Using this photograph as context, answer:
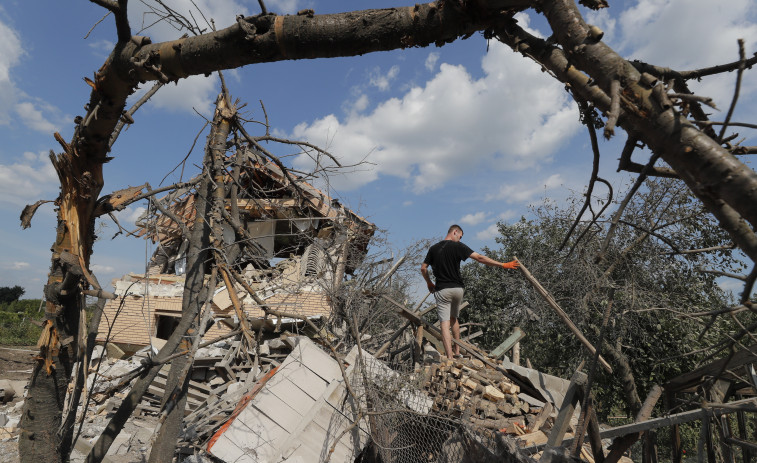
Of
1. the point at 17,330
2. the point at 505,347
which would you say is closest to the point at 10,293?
the point at 17,330

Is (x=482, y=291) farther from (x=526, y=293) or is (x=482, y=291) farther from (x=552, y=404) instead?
(x=552, y=404)

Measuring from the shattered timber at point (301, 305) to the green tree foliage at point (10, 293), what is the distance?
33426mm

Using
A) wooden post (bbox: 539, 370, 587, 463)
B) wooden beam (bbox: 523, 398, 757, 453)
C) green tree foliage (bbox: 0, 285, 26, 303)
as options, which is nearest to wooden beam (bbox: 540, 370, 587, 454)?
wooden post (bbox: 539, 370, 587, 463)

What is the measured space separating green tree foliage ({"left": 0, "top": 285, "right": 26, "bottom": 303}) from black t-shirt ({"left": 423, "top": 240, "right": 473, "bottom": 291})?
38934 millimetres

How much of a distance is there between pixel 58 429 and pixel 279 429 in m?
3.32

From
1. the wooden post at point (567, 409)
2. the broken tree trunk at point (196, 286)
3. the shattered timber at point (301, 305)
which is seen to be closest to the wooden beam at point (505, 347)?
the shattered timber at point (301, 305)

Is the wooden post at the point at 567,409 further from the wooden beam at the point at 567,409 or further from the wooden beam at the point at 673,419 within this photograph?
the wooden beam at the point at 673,419

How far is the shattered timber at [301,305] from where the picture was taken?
1.32 m

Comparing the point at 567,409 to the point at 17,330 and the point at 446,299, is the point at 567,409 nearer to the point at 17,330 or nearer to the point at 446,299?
the point at 446,299

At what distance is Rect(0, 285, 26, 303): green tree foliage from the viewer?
113 feet

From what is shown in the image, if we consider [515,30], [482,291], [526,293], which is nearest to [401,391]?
[515,30]

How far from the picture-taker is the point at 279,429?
576 centimetres

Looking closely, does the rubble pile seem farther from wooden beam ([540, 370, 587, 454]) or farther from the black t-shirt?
wooden beam ([540, 370, 587, 454])

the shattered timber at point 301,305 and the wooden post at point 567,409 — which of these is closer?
the shattered timber at point 301,305
